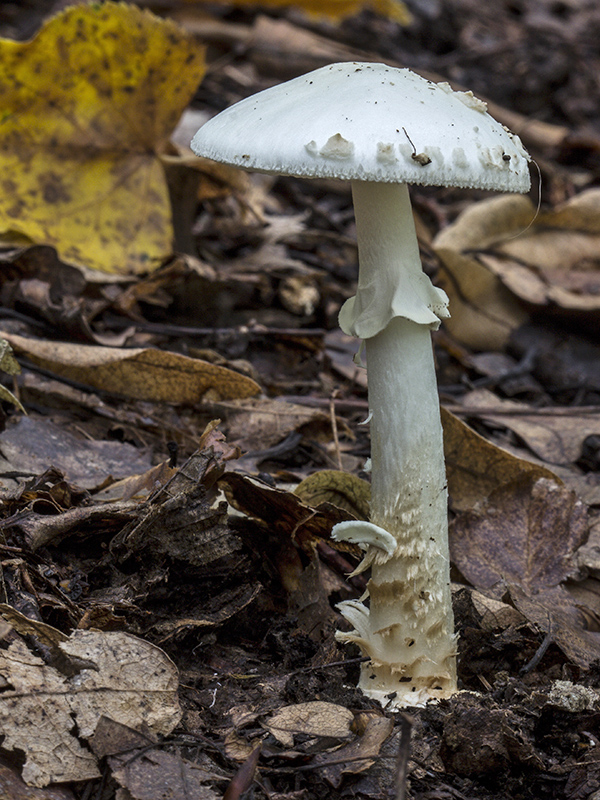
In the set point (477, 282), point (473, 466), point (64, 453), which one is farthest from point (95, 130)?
point (473, 466)

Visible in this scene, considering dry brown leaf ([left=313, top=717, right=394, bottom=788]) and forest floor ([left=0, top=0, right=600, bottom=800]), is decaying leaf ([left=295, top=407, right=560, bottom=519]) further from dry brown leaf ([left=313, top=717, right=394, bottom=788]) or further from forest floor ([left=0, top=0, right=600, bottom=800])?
dry brown leaf ([left=313, top=717, right=394, bottom=788])

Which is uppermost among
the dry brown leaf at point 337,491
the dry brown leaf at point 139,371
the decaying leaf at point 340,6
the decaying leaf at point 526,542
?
the decaying leaf at point 340,6

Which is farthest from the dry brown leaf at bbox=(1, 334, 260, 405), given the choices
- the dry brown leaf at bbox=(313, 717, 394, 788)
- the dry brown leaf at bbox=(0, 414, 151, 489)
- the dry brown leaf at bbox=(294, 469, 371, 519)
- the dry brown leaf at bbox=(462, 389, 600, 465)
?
the dry brown leaf at bbox=(313, 717, 394, 788)

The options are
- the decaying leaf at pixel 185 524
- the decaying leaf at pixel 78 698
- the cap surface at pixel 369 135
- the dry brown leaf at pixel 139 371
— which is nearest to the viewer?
the decaying leaf at pixel 78 698

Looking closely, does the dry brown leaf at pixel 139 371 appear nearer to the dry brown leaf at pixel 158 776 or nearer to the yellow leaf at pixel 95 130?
the yellow leaf at pixel 95 130

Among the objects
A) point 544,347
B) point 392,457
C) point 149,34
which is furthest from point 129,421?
point 544,347

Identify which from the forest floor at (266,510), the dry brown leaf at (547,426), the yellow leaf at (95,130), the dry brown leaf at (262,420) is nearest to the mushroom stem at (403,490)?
the forest floor at (266,510)

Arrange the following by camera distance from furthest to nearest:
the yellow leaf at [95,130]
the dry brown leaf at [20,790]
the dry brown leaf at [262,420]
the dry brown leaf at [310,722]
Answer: the yellow leaf at [95,130]
the dry brown leaf at [262,420]
the dry brown leaf at [310,722]
the dry brown leaf at [20,790]

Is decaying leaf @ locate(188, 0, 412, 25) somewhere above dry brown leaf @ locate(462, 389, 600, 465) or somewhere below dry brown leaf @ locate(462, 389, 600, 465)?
above

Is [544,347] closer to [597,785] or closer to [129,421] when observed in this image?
[129,421]
